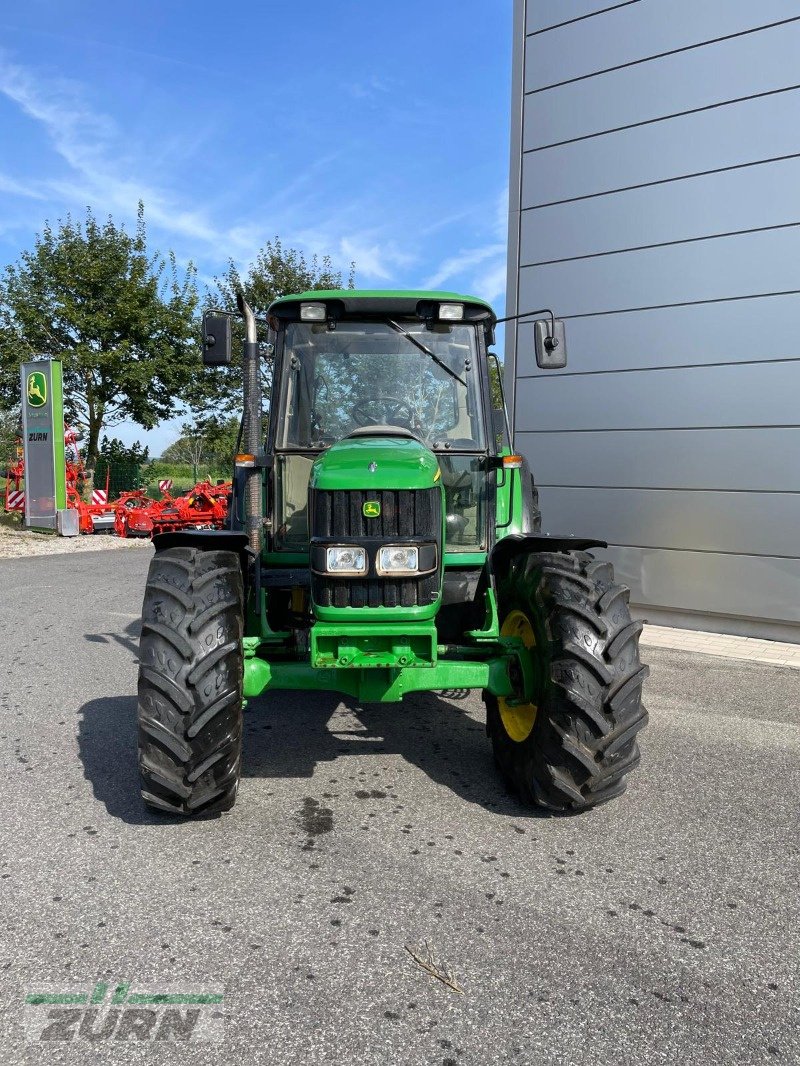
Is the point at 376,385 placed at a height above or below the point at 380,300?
below

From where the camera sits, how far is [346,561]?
3.65m

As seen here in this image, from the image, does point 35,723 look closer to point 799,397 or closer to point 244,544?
point 244,544

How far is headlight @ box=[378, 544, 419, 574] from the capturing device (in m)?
3.65

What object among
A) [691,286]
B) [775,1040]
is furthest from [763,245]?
[775,1040]

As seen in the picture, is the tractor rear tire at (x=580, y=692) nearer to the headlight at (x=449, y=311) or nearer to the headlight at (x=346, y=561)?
the headlight at (x=346, y=561)

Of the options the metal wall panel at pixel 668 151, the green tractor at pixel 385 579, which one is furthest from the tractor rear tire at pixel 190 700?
the metal wall panel at pixel 668 151

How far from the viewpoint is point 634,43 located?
8.79 metres

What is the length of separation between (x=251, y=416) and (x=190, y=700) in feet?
5.06

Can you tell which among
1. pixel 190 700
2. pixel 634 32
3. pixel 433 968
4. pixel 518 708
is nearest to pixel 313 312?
pixel 190 700

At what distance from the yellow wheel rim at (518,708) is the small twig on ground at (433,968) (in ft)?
4.46

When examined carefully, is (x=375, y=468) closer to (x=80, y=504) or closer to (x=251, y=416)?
(x=251, y=416)

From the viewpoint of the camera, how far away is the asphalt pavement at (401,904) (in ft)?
7.73

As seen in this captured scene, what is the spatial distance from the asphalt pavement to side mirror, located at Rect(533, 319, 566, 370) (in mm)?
2247

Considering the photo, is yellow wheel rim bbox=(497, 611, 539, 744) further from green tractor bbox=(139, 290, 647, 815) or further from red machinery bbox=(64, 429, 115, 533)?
red machinery bbox=(64, 429, 115, 533)
